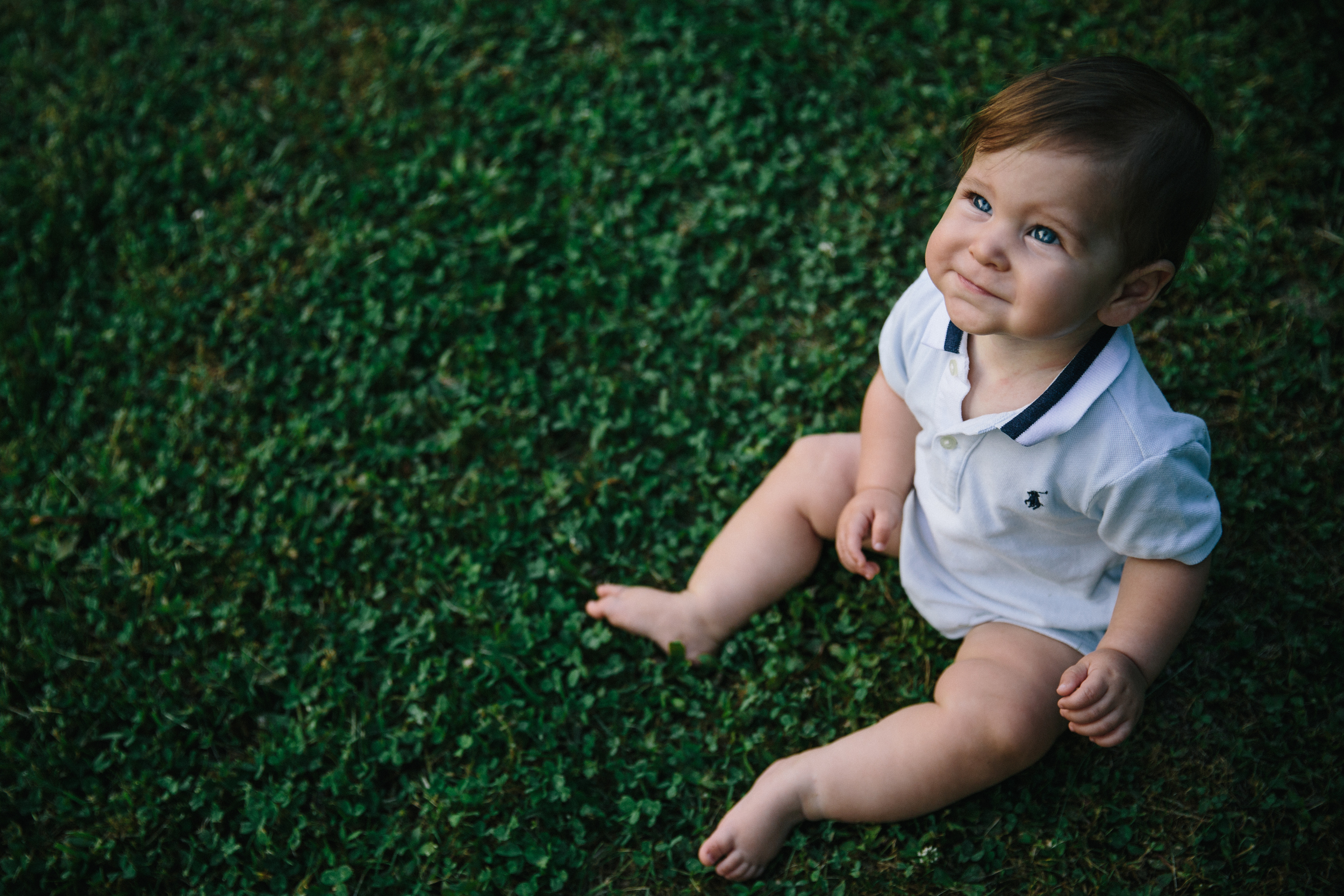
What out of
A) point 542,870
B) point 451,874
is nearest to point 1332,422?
point 542,870

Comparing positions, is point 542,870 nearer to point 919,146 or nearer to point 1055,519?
point 1055,519

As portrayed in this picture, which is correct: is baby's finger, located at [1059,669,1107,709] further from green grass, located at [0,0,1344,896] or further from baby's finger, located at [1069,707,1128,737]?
green grass, located at [0,0,1344,896]

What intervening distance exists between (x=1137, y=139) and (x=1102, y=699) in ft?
3.26

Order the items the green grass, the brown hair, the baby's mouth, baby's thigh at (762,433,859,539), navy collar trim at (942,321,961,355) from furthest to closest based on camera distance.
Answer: baby's thigh at (762,433,859,539), the green grass, navy collar trim at (942,321,961,355), the baby's mouth, the brown hair

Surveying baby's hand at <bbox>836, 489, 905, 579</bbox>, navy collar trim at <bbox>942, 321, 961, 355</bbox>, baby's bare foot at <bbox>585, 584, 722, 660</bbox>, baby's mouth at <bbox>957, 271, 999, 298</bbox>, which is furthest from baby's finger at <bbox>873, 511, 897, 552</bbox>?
baby's mouth at <bbox>957, 271, 999, 298</bbox>

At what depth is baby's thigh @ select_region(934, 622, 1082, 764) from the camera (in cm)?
199

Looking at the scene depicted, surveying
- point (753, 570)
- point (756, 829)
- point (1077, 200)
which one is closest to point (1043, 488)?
point (1077, 200)

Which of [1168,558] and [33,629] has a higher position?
[1168,558]

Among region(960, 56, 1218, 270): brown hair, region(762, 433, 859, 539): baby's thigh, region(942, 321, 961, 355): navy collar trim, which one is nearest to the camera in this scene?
region(960, 56, 1218, 270): brown hair

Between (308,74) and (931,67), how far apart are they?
248 centimetres

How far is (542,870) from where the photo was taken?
222cm

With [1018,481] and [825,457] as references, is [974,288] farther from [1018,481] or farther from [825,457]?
[825,457]

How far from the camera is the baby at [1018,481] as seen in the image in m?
1.57

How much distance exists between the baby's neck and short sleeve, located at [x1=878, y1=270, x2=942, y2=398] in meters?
0.14
